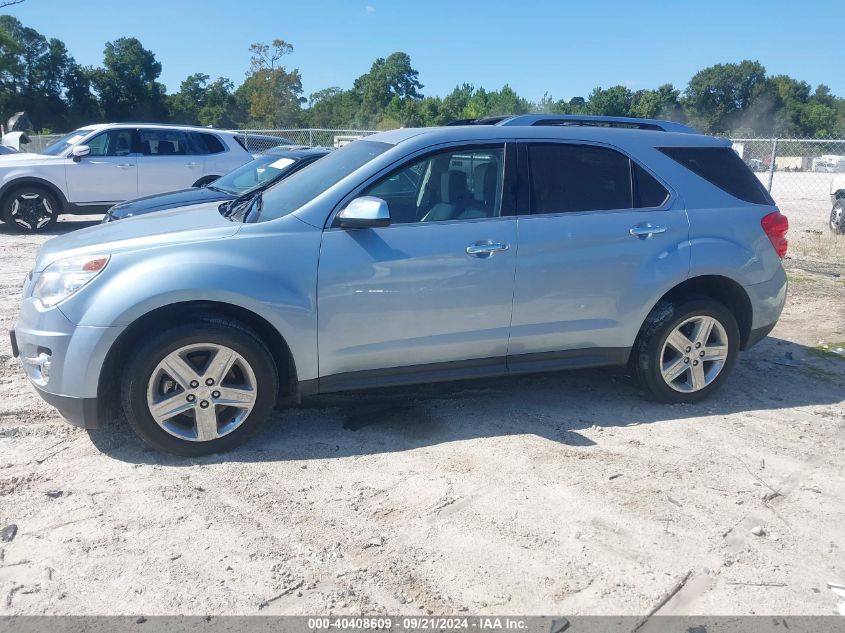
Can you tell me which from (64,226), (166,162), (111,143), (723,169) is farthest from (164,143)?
(723,169)

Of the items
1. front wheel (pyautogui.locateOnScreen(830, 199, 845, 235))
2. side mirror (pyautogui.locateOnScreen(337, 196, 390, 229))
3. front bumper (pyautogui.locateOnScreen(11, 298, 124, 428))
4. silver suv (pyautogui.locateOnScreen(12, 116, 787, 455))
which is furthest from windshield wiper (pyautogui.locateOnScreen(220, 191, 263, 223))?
front wheel (pyautogui.locateOnScreen(830, 199, 845, 235))

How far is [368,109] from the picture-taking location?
65.4 m

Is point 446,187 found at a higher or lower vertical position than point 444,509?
higher

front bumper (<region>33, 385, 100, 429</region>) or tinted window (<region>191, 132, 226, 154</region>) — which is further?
tinted window (<region>191, 132, 226, 154</region>)

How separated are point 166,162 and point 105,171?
39.5 inches

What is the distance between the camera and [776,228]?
504 centimetres

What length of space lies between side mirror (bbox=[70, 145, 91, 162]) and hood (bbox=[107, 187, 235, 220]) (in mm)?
4210

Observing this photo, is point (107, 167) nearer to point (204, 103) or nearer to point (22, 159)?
point (22, 159)

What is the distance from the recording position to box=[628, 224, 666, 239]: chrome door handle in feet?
15.2

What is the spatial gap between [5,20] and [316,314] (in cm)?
7807

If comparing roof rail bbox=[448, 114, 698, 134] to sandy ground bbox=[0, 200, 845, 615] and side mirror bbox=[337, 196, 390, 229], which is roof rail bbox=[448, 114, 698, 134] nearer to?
side mirror bbox=[337, 196, 390, 229]

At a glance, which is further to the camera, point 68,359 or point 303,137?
point 303,137

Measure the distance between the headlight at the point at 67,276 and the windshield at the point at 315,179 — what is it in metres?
0.91

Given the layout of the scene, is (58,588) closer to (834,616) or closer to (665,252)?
(834,616)
